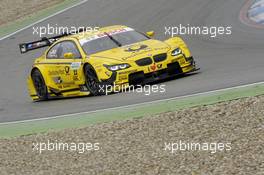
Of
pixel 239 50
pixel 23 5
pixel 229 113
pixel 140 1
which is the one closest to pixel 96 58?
pixel 239 50

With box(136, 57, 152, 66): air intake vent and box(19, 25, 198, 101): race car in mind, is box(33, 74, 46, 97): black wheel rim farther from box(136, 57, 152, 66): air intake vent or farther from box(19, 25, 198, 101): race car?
box(136, 57, 152, 66): air intake vent

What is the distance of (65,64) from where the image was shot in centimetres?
1570

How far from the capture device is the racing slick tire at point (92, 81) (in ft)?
47.9

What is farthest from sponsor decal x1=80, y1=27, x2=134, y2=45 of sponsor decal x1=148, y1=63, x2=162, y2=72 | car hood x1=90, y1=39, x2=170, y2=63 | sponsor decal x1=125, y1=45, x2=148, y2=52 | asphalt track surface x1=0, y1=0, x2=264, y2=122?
sponsor decal x1=148, y1=63, x2=162, y2=72

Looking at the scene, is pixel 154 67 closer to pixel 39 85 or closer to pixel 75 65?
pixel 75 65

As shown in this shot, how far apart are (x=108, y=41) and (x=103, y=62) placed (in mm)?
1025

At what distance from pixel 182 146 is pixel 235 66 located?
6188mm

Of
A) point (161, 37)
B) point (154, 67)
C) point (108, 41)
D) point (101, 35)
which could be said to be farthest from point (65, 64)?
point (161, 37)

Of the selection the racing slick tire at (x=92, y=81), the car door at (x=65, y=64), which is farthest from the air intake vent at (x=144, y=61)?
the car door at (x=65, y=64)

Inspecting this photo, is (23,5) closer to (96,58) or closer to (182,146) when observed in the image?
(96,58)

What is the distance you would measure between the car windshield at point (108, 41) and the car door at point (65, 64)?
0.71ft

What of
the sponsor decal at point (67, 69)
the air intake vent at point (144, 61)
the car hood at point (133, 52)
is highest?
the car hood at point (133, 52)

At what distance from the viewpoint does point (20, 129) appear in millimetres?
12797

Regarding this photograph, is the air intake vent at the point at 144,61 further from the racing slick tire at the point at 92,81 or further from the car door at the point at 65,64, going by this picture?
the car door at the point at 65,64
